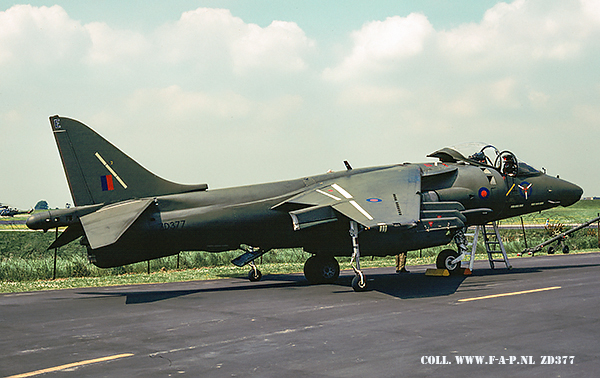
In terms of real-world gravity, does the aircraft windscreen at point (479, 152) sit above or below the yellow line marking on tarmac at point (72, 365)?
above

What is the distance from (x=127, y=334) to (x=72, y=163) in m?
8.51

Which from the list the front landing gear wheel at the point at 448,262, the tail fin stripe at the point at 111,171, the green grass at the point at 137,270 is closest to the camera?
the tail fin stripe at the point at 111,171

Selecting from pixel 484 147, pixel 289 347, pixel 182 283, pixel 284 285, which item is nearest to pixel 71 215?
pixel 182 283

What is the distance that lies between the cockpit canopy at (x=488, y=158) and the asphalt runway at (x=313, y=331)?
5.19m

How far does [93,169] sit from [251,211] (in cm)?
523

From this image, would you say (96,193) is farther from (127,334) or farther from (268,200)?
(127,334)

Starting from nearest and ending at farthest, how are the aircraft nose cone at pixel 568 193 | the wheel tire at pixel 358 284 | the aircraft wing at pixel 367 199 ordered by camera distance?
the aircraft wing at pixel 367 199, the wheel tire at pixel 358 284, the aircraft nose cone at pixel 568 193

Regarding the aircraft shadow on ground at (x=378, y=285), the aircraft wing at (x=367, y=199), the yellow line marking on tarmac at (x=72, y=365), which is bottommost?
the aircraft shadow on ground at (x=378, y=285)

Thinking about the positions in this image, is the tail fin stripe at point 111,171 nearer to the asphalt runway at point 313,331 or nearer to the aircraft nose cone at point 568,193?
the asphalt runway at point 313,331

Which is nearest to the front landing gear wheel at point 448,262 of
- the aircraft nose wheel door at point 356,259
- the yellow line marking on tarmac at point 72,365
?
the aircraft nose wheel door at point 356,259

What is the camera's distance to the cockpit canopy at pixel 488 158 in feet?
70.6

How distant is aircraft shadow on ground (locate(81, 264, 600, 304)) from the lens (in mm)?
15953

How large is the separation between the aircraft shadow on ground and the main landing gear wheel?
Result: 29 cm

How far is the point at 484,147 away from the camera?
21812 mm
